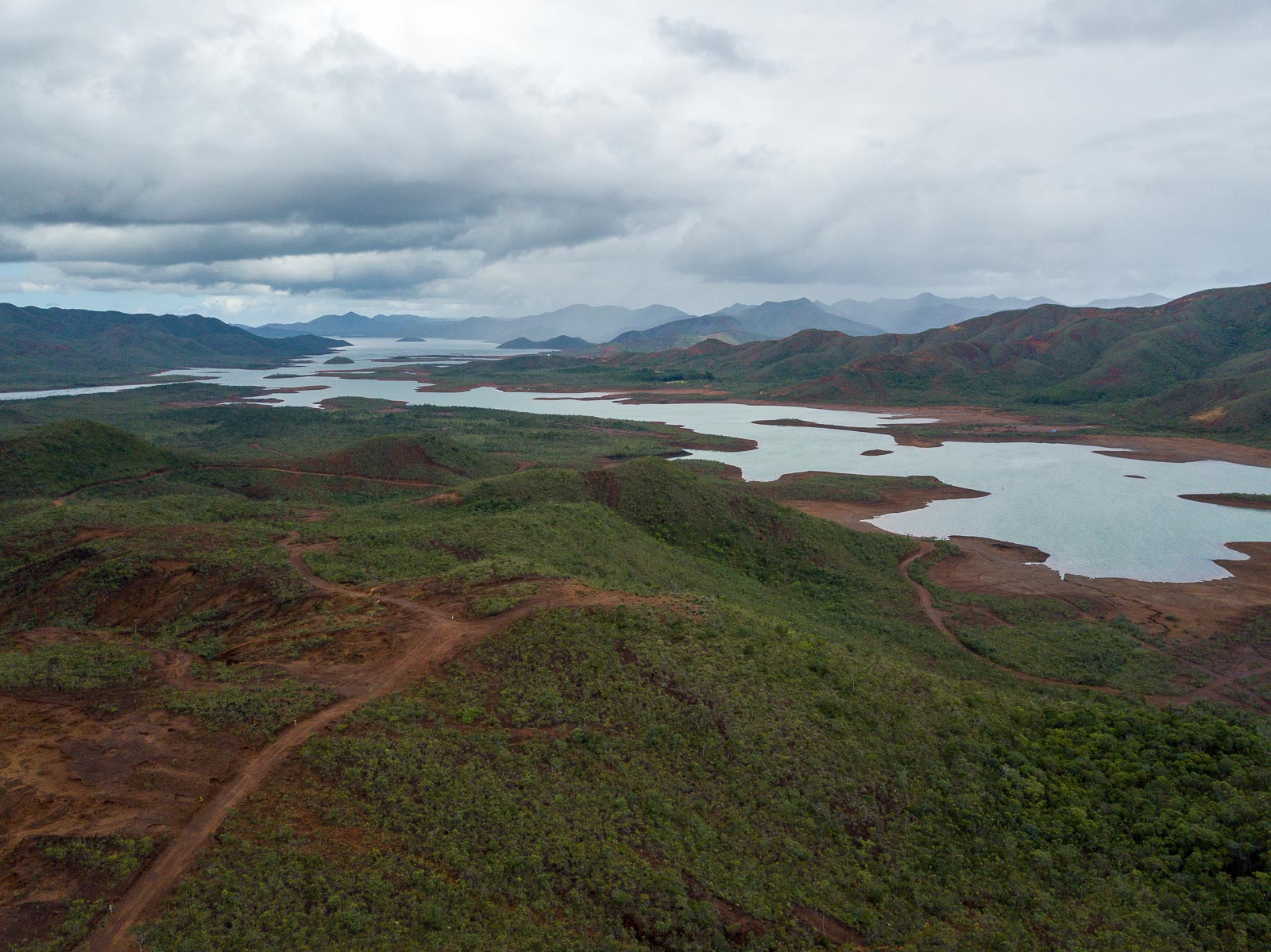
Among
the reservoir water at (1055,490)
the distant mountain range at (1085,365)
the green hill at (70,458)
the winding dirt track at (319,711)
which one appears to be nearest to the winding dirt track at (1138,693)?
the reservoir water at (1055,490)

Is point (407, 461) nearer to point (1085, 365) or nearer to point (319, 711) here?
point (319, 711)

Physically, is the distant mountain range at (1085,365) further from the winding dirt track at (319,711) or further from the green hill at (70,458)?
the green hill at (70,458)

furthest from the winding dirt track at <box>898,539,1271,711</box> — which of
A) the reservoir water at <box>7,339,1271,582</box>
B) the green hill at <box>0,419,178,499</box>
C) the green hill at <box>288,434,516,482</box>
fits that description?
the green hill at <box>0,419,178,499</box>

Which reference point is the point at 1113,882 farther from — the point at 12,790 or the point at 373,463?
the point at 373,463

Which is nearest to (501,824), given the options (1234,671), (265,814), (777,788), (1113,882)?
(265,814)

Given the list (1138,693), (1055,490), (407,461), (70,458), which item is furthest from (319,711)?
(1055,490)
